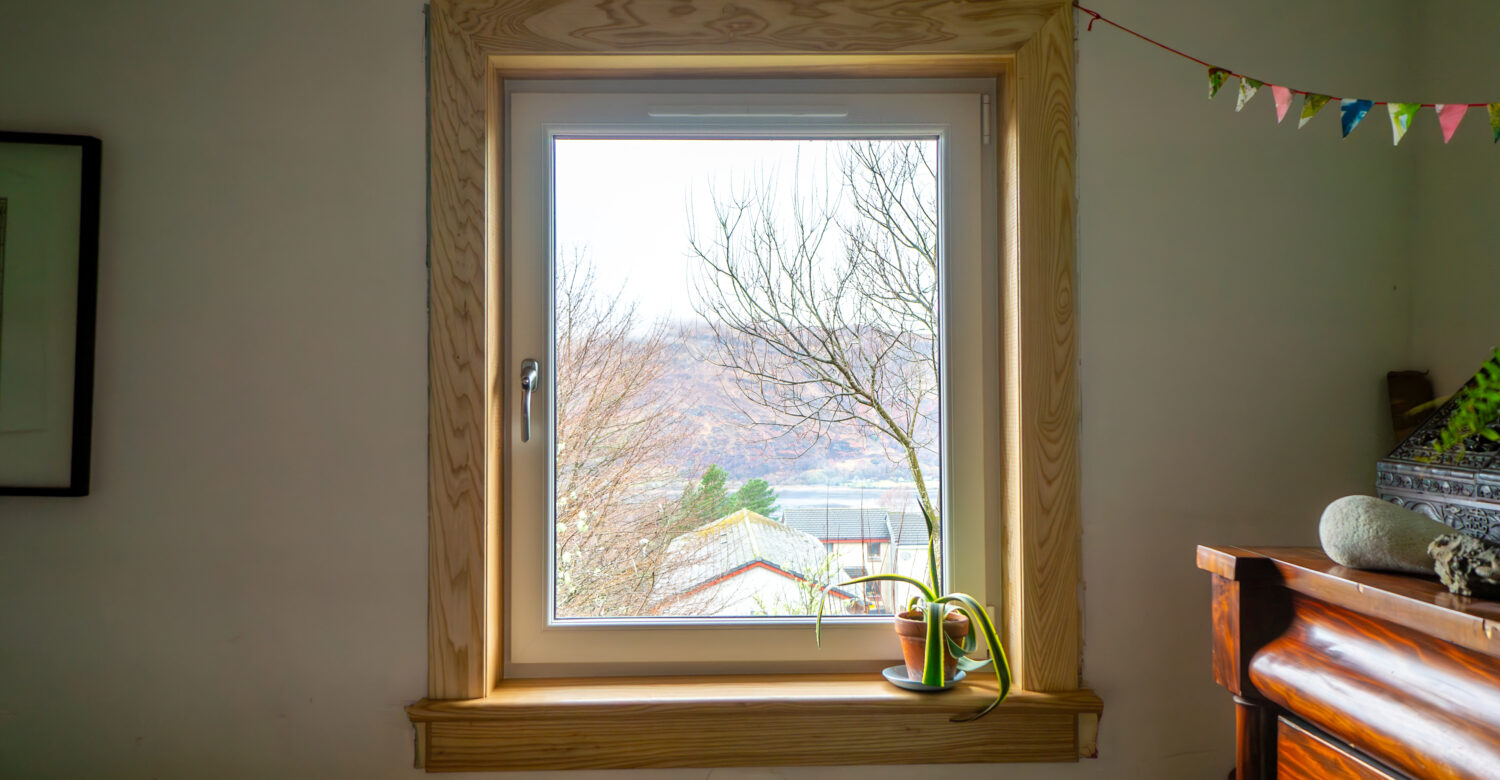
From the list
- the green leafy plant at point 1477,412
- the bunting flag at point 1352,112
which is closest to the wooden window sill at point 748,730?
the green leafy plant at point 1477,412

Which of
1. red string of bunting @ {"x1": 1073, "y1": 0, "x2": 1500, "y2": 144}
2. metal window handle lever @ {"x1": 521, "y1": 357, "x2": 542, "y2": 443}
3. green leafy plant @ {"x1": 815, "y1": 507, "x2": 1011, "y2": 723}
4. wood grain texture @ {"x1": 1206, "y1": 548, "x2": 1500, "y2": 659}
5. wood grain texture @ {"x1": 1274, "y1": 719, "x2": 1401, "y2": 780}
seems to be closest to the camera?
wood grain texture @ {"x1": 1206, "y1": 548, "x2": 1500, "y2": 659}

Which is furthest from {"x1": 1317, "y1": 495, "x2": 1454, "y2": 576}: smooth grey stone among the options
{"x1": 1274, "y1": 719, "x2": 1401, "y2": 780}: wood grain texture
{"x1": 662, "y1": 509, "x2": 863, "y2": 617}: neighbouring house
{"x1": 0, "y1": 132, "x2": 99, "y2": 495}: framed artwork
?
{"x1": 0, "y1": 132, "x2": 99, "y2": 495}: framed artwork

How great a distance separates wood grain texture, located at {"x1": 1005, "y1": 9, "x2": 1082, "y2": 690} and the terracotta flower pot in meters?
0.09

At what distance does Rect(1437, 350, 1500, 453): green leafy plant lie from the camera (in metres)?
0.87

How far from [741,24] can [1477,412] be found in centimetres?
105

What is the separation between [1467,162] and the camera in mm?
1207

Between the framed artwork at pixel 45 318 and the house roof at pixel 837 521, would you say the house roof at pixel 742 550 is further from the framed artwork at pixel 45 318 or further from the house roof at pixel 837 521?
the framed artwork at pixel 45 318

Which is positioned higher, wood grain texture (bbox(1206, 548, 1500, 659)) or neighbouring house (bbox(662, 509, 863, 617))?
wood grain texture (bbox(1206, 548, 1500, 659))

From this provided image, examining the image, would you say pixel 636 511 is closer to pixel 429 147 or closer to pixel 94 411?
pixel 429 147

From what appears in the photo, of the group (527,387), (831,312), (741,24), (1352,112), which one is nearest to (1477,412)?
(1352,112)

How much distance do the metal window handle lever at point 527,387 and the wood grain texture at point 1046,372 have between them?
29.4 inches

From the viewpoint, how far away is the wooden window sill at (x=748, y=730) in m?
1.24

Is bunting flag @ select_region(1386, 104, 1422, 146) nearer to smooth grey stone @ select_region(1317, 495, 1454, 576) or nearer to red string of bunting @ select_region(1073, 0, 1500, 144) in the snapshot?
red string of bunting @ select_region(1073, 0, 1500, 144)

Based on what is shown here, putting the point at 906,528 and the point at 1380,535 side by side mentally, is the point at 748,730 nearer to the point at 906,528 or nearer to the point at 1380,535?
the point at 906,528
